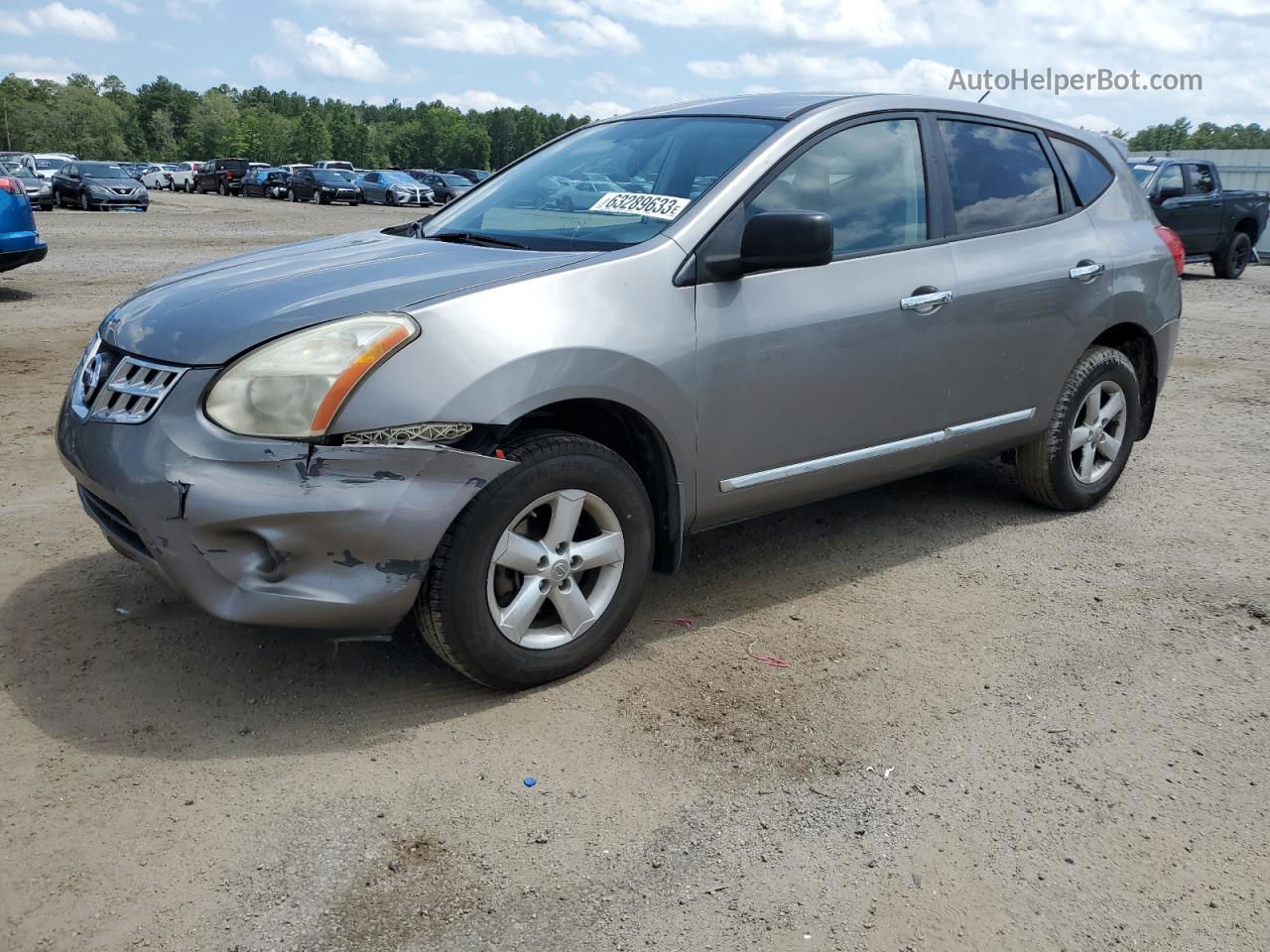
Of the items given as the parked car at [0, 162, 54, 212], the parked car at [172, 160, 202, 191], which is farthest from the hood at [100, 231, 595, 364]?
the parked car at [172, 160, 202, 191]

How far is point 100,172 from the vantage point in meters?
33.1

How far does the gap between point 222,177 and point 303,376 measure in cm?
5219

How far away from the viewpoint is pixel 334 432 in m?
2.95

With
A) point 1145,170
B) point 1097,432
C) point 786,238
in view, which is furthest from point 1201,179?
point 786,238

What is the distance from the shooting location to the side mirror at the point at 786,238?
345 centimetres

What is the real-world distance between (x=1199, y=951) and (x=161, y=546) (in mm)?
2610

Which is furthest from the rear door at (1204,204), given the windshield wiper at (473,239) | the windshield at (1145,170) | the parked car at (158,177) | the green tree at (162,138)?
the green tree at (162,138)

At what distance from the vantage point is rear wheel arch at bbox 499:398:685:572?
11.4ft

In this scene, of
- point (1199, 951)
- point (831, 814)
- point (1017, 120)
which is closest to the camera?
point (1199, 951)

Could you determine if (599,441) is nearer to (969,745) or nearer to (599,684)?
(599,684)

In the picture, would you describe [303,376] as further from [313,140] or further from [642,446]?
[313,140]

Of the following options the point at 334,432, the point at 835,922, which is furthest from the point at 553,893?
the point at 334,432

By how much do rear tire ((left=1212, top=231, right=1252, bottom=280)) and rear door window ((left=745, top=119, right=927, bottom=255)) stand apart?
620 inches

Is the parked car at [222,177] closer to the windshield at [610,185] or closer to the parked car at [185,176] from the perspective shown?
the parked car at [185,176]
